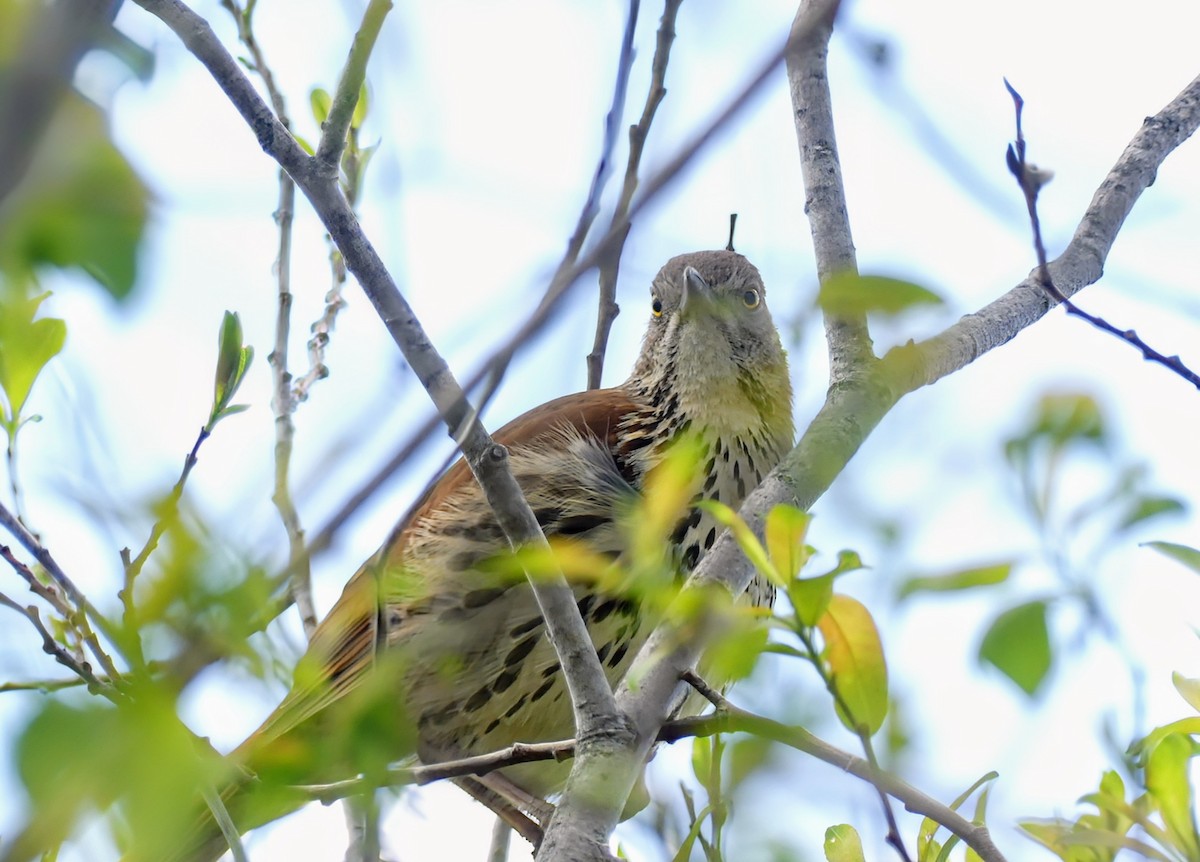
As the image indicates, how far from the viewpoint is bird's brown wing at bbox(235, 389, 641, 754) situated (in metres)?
3.19

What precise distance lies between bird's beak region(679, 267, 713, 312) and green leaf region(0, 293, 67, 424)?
8.18 feet

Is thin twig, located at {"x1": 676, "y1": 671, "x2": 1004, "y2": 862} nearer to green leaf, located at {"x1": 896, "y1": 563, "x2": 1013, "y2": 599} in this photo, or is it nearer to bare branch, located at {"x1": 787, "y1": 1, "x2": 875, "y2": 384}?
green leaf, located at {"x1": 896, "y1": 563, "x2": 1013, "y2": 599}

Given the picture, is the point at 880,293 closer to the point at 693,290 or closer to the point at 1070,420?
the point at 1070,420

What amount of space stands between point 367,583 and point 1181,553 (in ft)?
6.57

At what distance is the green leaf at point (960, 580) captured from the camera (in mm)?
1302

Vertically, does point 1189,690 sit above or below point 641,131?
below

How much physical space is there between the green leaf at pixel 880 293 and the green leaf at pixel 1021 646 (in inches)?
12.5

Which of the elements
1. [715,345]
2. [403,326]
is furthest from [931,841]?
[715,345]

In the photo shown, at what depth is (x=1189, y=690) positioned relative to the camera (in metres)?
2.13

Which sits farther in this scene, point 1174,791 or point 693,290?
point 693,290

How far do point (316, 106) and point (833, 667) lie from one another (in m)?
2.95

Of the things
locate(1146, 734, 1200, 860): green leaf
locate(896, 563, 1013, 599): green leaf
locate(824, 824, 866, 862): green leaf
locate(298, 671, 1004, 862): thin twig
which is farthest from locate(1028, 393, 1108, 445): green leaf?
locate(824, 824, 866, 862): green leaf

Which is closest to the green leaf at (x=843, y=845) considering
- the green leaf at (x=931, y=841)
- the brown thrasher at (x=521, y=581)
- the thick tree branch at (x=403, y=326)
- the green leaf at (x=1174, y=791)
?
the green leaf at (x=931, y=841)

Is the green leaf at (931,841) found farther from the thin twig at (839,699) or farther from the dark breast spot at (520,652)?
the dark breast spot at (520,652)
